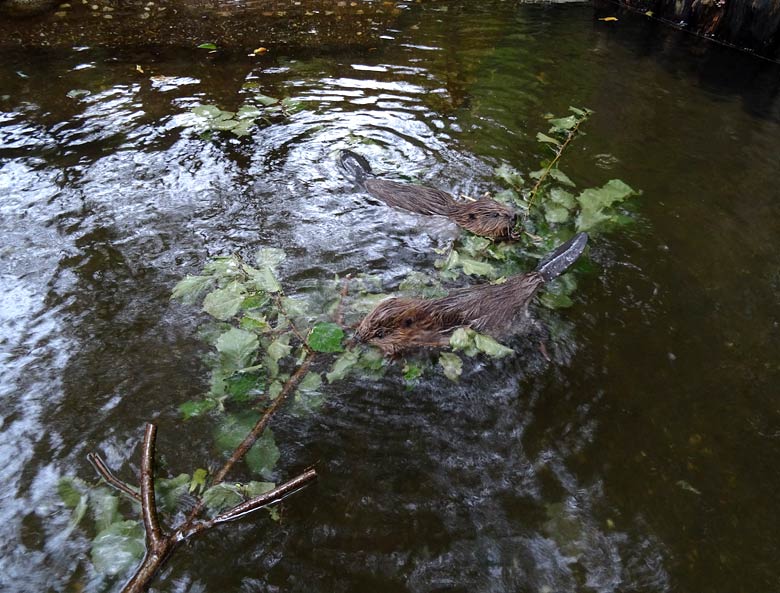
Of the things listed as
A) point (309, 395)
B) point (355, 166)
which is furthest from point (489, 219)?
point (309, 395)

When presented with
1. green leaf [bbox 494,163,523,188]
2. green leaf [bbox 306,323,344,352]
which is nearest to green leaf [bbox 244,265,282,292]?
green leaf [bbox 306,323,344,352]

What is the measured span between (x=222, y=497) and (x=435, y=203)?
2.66 metres

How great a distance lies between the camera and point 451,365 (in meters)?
2.71

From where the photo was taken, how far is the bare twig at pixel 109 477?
2180mm

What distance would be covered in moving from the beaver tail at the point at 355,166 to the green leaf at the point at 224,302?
73.8 inches

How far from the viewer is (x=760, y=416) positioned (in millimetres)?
2777

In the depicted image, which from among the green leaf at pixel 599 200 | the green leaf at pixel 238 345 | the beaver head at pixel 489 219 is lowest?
the green leaf at pixel 238 345

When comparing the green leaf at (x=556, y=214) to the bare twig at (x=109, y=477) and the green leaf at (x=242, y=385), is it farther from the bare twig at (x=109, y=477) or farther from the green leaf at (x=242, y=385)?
the bare twig at (x=109, y=477)

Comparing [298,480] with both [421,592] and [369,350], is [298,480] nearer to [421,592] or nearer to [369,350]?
[421,592]

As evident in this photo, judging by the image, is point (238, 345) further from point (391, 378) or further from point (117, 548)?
point (117, 548)

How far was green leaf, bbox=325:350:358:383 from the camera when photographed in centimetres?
258

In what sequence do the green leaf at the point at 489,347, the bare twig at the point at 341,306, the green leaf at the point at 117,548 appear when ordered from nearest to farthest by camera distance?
the green leaf at the point at 117,548 → the green leaf at the point at 489,347 → the bare twig at the point at 341,306

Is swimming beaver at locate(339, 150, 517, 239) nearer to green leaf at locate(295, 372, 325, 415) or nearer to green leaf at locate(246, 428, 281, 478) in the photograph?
green leaf at locate(295, 372, 325, 415)

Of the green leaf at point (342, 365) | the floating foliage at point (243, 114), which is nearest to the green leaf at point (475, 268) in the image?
the green leaf at point (342, 365)
